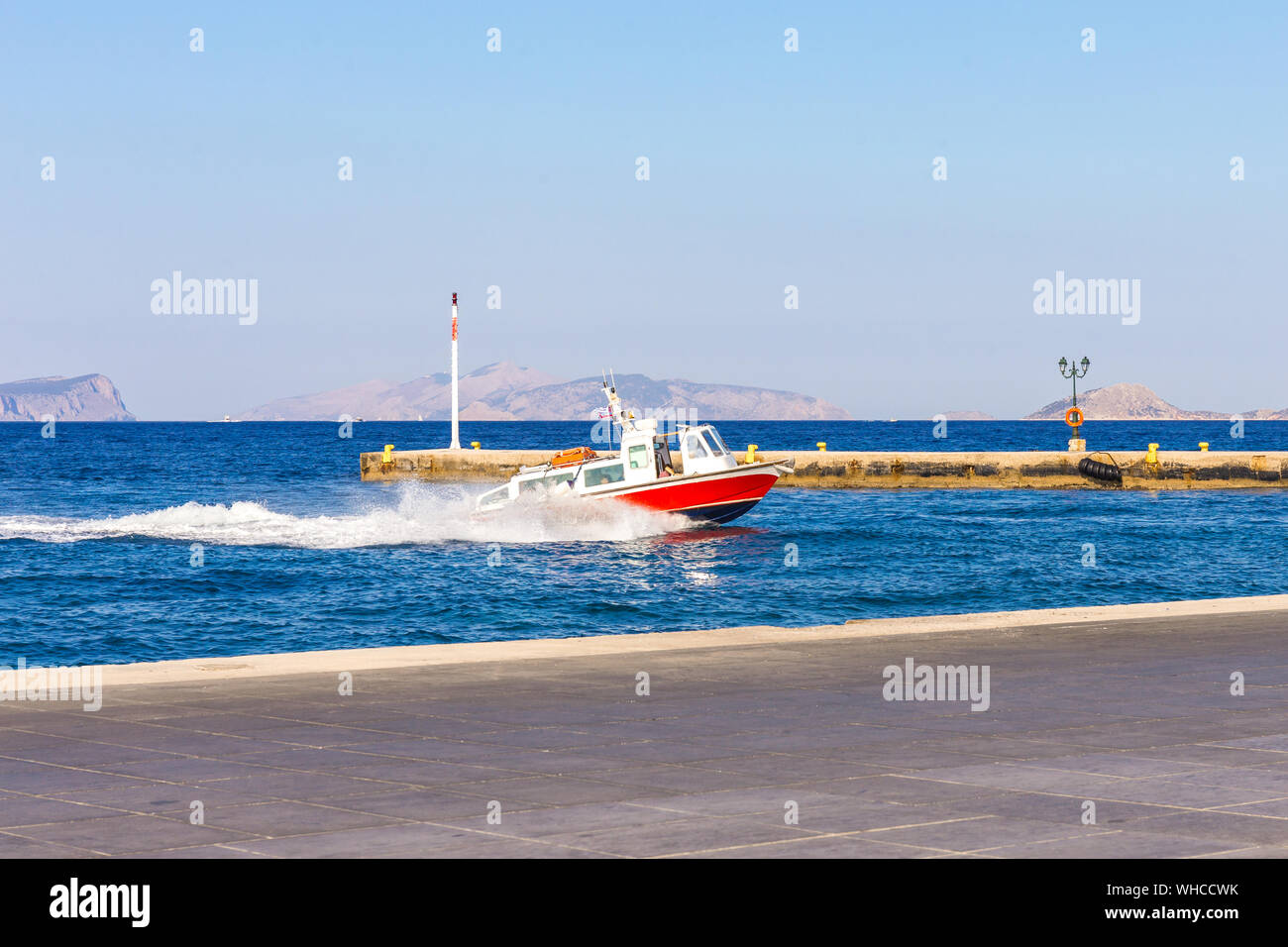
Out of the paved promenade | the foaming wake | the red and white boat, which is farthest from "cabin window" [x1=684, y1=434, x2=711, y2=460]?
the paved promenade

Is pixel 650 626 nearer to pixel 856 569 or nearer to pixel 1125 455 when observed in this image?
pixel 856 569

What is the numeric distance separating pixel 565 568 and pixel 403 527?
12.7 m

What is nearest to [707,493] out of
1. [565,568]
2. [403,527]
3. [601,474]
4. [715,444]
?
[715,444]

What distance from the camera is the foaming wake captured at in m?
43.5

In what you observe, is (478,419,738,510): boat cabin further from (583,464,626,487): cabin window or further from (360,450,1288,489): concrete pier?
(360,450,1288,489): concrete pier

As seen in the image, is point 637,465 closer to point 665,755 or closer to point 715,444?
point 715,444

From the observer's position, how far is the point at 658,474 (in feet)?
144

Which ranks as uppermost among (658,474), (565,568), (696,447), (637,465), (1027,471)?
(696,447)

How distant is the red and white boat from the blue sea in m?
0.70

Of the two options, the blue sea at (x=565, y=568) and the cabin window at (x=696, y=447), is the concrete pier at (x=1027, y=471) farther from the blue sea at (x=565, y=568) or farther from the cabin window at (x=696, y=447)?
the cabin window at (x=696, y=447)

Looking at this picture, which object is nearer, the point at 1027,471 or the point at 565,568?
the point at 565,568

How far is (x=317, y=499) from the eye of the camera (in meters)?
71.4

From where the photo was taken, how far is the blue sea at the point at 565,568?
26.5 metres
